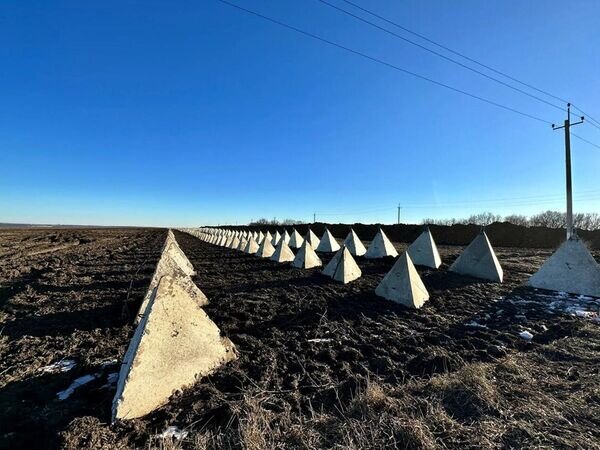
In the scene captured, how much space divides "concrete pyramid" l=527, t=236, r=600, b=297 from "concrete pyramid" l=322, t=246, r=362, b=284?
567 cm

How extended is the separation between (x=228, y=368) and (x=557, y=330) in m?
6.15

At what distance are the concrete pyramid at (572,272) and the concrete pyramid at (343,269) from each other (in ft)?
18.6

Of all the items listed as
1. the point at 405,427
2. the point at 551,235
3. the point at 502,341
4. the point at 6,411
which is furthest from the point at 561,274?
the point at 551,235

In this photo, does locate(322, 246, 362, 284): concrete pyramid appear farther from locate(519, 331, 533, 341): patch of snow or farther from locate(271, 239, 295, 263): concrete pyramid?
locate(519, 331, 533, 341): patch of snow

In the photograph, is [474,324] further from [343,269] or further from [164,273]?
[164,273]

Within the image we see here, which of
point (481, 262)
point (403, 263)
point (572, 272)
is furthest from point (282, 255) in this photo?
point (572, 272)

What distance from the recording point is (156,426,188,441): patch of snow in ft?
9.02

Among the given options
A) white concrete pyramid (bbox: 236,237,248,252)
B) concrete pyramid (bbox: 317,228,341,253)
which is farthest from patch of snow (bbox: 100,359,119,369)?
white concrete pyramid (bbox: 236,237,248,252)

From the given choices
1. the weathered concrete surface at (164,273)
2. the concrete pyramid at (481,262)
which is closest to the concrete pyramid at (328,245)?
the concrete pyramid at (481,262)

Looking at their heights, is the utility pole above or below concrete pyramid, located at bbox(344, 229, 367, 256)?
above

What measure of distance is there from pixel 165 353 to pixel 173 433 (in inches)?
34.2

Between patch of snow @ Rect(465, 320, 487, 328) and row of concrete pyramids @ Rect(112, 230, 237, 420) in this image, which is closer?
row of concrete pyramids @ Rect(112, 230, 237, 420)

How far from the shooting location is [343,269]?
1047 cm

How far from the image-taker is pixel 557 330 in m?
5.93
